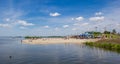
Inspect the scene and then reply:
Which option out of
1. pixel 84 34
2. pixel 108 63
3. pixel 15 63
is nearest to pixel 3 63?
pixel 15 63

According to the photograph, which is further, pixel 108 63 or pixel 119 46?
pixel 119 46

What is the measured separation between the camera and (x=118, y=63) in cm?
3862

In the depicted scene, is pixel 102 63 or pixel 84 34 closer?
pixel 102 63

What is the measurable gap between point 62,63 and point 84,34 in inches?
5704

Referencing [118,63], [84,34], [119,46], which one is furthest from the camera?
[84,34]

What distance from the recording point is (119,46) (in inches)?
2726

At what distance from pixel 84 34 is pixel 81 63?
14422 cm

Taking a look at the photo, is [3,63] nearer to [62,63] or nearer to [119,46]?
[62,63]

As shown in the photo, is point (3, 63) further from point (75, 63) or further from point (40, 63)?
point (75, 63)

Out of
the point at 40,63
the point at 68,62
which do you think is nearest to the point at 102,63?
the point at 68,62

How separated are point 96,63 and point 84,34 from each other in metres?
144

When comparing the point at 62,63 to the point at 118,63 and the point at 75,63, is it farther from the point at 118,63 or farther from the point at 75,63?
the point at 118,63

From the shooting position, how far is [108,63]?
3884 cm

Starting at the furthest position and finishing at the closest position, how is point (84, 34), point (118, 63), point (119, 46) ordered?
point (84, 34) → point (119, 46) → point (118, 63)
